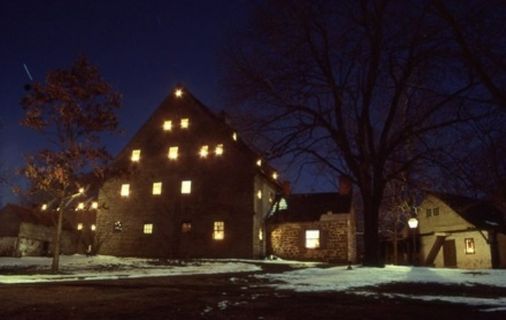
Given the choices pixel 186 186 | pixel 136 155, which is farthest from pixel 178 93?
pixel 186 186

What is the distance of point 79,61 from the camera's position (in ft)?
56.2

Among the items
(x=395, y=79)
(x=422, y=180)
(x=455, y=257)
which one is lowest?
(x=455, y=257)

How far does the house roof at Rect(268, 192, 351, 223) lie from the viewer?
99.9ft

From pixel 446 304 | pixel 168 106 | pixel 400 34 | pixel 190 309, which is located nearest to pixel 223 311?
pixel 190 309

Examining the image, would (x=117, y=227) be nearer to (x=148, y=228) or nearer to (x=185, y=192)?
(x=148, y=228)

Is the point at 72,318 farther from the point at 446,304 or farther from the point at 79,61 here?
the point at 79,61

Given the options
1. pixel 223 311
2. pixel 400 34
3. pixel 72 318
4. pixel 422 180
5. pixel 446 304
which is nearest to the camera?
pixel 72 318

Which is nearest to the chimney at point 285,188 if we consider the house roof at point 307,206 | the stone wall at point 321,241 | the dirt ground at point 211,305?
the house roof at point 307,206

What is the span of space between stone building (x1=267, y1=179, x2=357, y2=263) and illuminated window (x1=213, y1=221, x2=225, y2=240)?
3.71 meters

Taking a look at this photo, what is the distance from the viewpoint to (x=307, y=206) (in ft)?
103

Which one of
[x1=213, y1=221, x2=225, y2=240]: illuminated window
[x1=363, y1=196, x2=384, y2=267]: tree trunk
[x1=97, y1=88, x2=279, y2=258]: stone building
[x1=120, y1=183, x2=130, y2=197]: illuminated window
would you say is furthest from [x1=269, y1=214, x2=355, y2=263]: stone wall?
[x1=120, y1=183, x2=130, y2=197]: illuminated window

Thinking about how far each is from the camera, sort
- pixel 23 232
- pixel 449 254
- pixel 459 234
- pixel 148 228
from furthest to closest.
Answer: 1. pixel 449 254
2. pixel 459 234
3. pixel 23 232
4. pixel 148 228

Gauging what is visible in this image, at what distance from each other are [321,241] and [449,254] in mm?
15877

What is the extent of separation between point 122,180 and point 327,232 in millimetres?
16075
